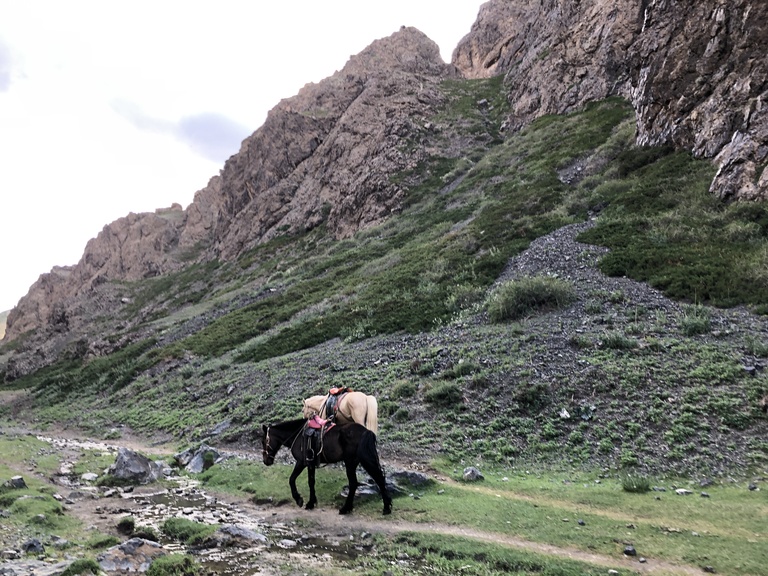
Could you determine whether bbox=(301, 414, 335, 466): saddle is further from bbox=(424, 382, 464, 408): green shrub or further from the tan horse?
bbox=(424, 382, 464, 408): green shrub

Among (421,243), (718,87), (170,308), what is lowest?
(170,308)

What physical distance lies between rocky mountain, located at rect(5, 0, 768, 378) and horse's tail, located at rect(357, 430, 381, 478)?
23.5m

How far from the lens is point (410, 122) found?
3105 inches

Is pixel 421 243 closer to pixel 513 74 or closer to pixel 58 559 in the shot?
pixel 58 559

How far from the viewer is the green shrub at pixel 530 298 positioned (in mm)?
19125

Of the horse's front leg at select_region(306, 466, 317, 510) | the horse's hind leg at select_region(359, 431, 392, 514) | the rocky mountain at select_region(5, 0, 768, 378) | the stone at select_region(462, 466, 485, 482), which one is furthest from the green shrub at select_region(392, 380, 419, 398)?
the rocky mountain at select_region(5, 0, 768, 378)

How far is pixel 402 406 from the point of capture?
14.9 meters

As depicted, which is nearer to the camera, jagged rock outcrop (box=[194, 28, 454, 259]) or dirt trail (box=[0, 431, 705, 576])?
dirt trail (box=[0, 431, 705, 576])

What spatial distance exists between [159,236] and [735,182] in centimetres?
13106

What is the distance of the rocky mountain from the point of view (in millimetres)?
27391

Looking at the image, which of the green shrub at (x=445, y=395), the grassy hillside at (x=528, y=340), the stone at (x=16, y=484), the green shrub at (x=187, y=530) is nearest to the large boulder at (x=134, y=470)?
the stone at (x=16, y=484)

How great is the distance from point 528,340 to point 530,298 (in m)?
3.67

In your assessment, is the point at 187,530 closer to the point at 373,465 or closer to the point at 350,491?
the point at 350,491

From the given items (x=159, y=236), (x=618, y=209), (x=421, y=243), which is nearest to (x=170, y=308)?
(x=421, y=243)
